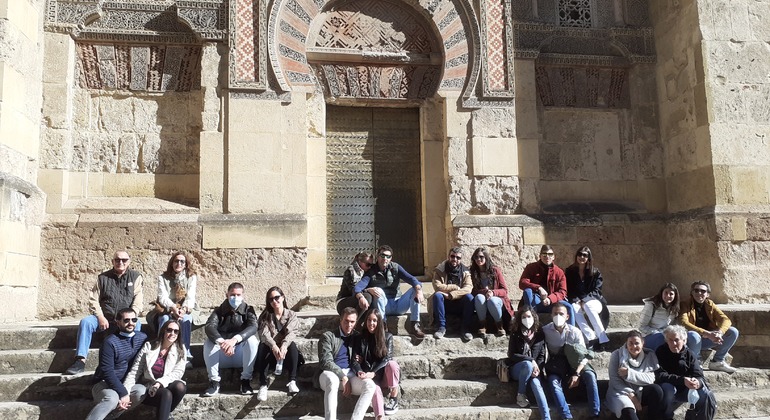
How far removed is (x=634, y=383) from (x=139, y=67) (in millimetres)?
6749

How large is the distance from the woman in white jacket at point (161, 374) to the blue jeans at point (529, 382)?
2746 mm

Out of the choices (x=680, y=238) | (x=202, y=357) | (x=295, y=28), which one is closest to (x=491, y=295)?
(x=202, y=357)

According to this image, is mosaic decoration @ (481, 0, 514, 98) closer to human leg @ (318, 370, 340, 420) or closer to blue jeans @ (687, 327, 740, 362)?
blue jeans @ (687, 327, 740, 362)

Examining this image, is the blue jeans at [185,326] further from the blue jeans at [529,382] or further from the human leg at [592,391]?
the human leg at [592,391]

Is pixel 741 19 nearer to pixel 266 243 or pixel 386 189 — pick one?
pixel 386 189

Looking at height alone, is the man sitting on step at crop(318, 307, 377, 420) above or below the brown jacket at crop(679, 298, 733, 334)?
below

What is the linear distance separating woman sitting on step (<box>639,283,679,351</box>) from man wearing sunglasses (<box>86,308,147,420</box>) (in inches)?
179

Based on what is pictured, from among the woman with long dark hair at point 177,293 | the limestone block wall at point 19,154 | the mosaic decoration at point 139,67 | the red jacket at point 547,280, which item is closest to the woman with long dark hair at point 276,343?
the woman with long dark hair at point 177,293

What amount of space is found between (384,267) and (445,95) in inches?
119

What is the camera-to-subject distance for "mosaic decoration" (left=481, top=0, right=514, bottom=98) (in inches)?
362

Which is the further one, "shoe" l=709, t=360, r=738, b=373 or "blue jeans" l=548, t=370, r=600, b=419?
"shoe" l=709, t=360, r=738, b=373

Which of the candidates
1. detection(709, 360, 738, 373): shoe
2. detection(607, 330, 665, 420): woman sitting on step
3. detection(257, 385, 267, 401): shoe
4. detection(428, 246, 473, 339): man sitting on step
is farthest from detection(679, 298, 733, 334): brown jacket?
detection(257, 385, 267, 401): shoe

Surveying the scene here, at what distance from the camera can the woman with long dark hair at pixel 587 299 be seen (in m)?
6.72

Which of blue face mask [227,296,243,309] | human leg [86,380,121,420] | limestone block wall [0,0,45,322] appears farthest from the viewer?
limestone block wall [0,0,45,322]
